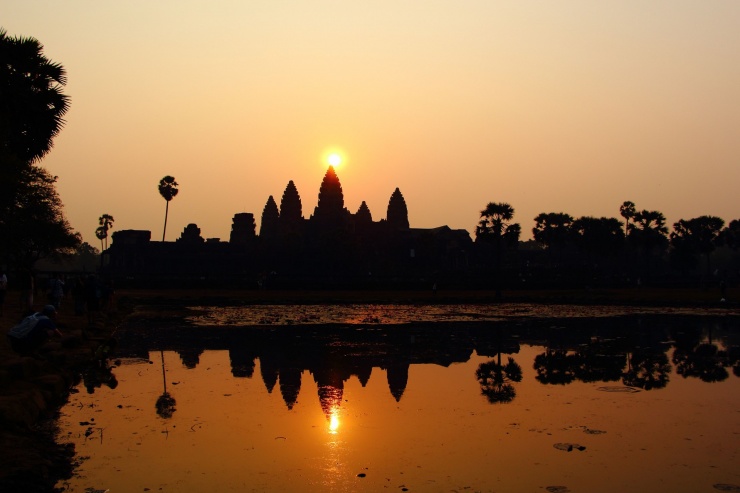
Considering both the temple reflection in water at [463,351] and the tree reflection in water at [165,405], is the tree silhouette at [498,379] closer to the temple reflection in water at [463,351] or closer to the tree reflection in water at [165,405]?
the temple reflection in water at [463,351]

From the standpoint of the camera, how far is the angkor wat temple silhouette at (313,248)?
92.2 meters

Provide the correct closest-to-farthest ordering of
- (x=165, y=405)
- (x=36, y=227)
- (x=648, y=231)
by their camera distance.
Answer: (x=165, y=405) < (x=36, y=227) < (x=648, y=231)

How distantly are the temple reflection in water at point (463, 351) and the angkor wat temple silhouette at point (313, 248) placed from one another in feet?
171

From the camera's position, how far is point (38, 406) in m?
11.5

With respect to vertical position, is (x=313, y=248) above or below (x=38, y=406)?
above

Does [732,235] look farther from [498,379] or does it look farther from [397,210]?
[498,379]

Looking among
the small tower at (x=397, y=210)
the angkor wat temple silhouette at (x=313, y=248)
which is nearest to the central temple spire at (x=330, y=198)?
the angkor wat temple silhouette at (x=313, y=248)

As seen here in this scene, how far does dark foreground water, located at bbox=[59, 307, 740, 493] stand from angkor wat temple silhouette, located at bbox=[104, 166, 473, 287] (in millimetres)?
59738

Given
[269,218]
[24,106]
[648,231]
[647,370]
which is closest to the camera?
[647,370]

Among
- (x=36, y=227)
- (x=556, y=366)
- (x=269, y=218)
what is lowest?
(x=556, y=366)

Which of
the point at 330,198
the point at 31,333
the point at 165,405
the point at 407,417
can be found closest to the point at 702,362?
the point at 407,417

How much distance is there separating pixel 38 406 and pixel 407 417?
5.56m

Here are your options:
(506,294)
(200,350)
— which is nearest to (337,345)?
(200,350)

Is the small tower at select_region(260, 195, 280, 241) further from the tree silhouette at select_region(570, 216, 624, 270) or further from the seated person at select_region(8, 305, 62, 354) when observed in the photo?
the seated person at select_region(8, 305, 62, 354)
